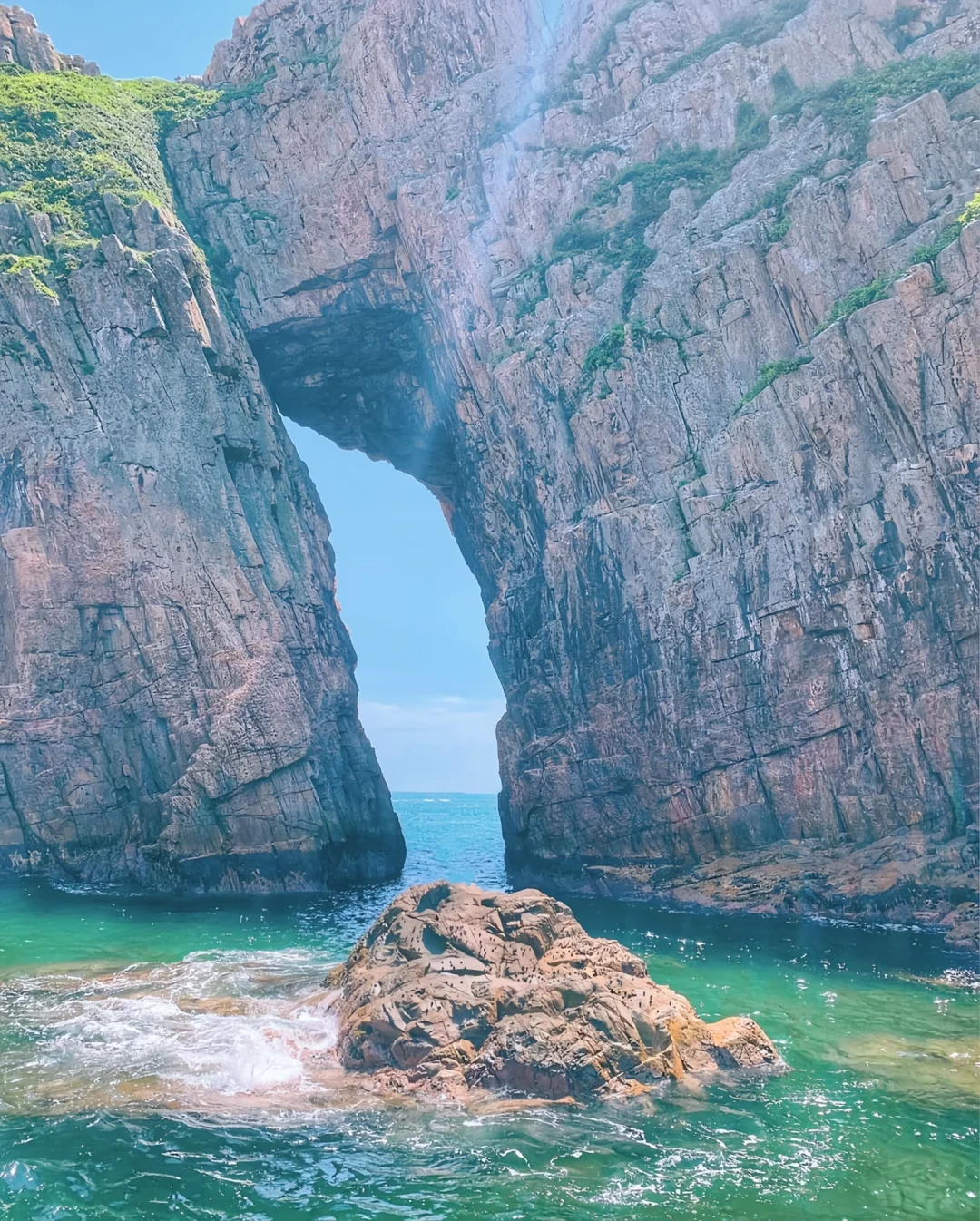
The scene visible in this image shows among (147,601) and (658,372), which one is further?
(147,601)

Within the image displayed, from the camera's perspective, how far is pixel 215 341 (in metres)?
49.6

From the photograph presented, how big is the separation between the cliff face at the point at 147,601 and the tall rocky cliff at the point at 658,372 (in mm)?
675

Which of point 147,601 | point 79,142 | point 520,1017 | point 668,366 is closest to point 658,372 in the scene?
point 668,366

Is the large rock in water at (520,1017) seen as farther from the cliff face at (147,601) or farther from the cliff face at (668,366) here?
the cliff face at (147,601)

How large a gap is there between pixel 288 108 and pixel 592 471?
28978 millimetres

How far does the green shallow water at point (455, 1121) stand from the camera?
13.7 metres

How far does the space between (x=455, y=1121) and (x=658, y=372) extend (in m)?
32.2

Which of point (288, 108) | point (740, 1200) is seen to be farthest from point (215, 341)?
point (740, 1200)

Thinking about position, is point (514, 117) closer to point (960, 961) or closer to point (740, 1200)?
point (960, 961)

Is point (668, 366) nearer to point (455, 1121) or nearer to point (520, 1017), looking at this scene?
point (520, 1017)

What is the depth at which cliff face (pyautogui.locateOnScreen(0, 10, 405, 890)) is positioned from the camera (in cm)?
4169

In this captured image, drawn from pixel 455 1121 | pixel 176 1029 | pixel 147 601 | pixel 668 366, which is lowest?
pixel 455 1121

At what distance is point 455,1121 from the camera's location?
1638 cm

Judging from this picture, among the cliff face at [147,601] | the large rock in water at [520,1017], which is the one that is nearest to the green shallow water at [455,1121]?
the large rock in water at [520,1017]
